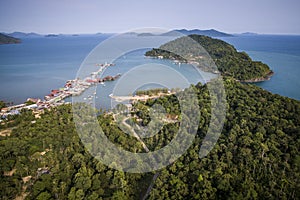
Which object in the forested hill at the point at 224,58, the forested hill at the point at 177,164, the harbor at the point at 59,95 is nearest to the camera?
the forested hill at the point at 177,164

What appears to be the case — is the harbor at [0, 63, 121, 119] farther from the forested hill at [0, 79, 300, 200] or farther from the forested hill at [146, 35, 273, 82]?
the forested hill at [146, 35, 273, 82]

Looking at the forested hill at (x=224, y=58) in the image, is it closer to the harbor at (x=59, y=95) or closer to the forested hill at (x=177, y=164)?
the harbor at (x=59, y=95)

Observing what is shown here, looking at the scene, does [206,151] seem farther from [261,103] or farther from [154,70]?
[154,70]

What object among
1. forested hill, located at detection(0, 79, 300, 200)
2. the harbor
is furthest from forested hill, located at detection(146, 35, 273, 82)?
forested hill, located at detection(0, 79, 300, 200)

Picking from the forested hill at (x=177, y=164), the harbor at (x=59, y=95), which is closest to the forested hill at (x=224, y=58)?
the harbor at (x=59, y=95)

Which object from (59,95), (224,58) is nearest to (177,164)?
(59,95)

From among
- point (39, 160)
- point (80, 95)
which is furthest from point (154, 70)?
point (39, 160)
